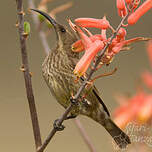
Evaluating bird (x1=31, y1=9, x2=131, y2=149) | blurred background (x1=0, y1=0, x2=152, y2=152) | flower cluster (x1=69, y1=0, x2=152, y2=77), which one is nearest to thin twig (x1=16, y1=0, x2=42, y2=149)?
flower cluster (x1=69, y1=0, x2=152, y2=77)

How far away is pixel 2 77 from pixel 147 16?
102 inches

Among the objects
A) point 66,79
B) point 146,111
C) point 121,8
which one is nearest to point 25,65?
point 121,8

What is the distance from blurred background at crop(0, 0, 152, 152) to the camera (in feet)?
20.6

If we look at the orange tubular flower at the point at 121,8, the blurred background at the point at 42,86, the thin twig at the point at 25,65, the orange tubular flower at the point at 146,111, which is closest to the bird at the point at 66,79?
the thin twig at the point at 25,65

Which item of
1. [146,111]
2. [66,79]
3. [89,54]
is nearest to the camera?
[146,111]

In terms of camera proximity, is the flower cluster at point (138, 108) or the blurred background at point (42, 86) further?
the blurred background at point (42, 86)

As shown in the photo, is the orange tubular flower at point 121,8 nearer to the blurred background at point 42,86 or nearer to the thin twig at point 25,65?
the thin twig at point 25,65

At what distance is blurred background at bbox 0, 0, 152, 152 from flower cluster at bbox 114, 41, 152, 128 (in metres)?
3.76

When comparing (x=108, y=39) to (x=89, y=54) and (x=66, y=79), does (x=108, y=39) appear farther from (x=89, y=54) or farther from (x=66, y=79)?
(x=66, y=79)

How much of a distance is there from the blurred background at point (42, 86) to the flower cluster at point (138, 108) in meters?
3.76

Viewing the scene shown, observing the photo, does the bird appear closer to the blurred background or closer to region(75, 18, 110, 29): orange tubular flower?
region(75, 18, 110, 29): orange tubular flower

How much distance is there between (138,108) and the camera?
5.08 feet

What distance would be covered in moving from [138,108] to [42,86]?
6.53m

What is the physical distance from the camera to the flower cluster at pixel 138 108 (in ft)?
4.94
